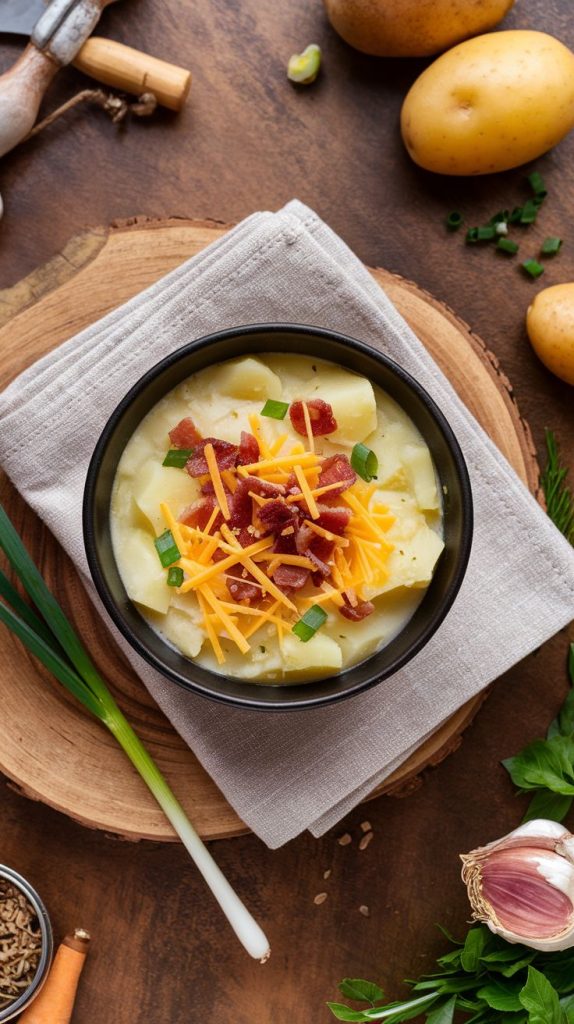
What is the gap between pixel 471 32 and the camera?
2973 mm

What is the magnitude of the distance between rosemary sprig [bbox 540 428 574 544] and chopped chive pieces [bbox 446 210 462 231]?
2.54ft

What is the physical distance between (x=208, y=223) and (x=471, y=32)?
1.10 meters

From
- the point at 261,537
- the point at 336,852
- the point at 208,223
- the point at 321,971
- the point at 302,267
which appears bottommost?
the point at 321,971

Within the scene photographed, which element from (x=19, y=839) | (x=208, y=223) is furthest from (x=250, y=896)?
(x=208, y=223)

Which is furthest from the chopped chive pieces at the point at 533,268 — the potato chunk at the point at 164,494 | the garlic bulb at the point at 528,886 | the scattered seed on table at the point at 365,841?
the scattered seed on table at the point at 365,841

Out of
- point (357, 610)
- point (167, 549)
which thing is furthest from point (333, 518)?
point (167, 549)

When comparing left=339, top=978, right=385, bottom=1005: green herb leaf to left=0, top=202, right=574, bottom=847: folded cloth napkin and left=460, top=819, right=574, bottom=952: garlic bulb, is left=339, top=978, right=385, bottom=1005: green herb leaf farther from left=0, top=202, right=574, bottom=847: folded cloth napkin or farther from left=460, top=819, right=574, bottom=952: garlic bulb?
left=0, top=202, right=574, bottom=847: folded cloth napkin

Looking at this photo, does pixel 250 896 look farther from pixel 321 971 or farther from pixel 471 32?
pixel 471 32

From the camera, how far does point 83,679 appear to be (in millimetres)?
2709

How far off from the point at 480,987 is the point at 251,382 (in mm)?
2081

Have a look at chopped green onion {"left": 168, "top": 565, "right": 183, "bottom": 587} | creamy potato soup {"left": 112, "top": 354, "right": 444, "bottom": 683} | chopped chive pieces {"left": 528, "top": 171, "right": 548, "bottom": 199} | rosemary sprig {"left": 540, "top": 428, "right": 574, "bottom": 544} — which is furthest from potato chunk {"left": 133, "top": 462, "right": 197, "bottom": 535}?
chopped chive pieces {"left": 528, "top": 171, "right": 548, "bottom": 199}

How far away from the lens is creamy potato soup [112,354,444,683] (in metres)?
2.18

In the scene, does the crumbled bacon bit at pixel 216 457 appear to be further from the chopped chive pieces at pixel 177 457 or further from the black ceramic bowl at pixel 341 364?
the black ceramic bowl at pixel 341 364

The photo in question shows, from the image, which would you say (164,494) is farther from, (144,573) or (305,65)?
(305,65)
